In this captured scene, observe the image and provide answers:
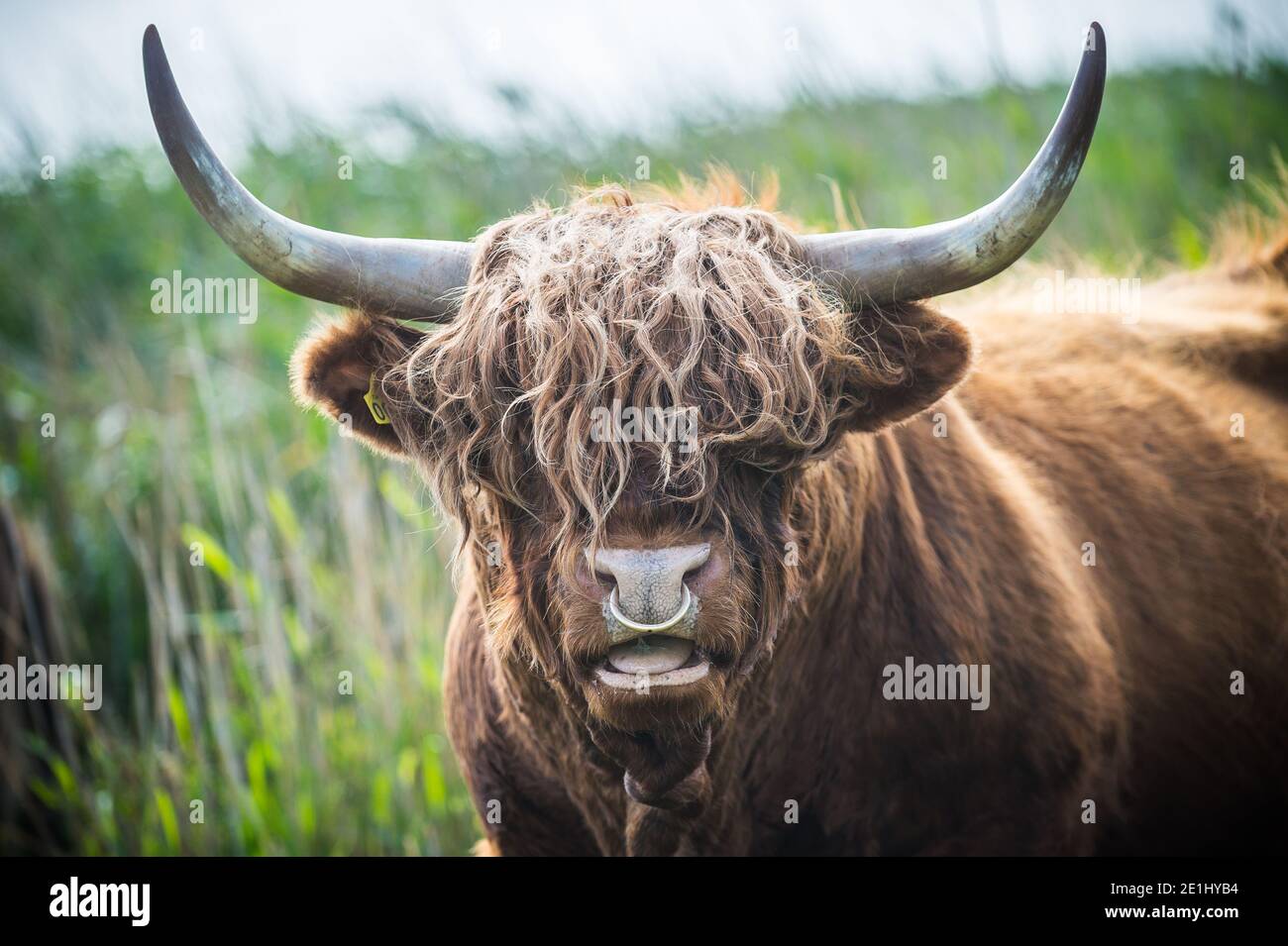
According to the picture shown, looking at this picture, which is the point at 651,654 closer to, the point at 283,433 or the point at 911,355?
the point at 911,355

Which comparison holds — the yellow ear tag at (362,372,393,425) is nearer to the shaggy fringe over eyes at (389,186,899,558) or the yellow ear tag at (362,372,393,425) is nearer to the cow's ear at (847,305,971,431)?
the shaggy fringe over eyes at (389,186,899,558)

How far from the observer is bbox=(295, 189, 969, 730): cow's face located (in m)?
2.24

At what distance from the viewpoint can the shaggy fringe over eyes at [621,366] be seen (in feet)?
7.54

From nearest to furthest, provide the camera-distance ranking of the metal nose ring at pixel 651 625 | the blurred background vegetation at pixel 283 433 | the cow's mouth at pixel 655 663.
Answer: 1. the metal nose ring at pixel 651 625
2. the cow's mouth at pixel 655 663
3. the blurred background vegetation at pixel 283 433

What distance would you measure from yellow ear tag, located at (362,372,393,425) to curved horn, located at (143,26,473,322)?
0.18 metres

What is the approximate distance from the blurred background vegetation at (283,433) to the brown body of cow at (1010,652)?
1289 mm

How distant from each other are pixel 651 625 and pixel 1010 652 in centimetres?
127

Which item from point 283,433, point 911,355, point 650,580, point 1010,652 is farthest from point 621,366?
point 283,433

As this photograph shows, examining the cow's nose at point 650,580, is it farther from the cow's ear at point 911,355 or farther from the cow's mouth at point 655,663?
the cow's ear at point 911,355

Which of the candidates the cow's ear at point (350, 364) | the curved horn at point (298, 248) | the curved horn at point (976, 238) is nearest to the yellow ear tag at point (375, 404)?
the cow's ear at point (350, 364)

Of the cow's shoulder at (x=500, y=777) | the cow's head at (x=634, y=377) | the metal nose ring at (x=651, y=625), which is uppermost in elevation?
the cow's head at (x=634, y=377)

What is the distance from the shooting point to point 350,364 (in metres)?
2.65
